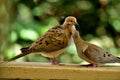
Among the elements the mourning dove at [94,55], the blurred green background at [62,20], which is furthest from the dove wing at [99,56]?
the blurred green background at [62,20]

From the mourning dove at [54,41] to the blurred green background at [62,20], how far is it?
14.7 inches

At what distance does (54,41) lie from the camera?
1.44 metres

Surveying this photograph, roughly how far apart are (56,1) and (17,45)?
0.20 m

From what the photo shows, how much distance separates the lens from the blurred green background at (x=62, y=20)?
6.05 ft

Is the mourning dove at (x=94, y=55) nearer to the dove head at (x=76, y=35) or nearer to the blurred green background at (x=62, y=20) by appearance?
the dove head at (x=76, y=35)

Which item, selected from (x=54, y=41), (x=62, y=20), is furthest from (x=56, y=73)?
(x=62, y=20)

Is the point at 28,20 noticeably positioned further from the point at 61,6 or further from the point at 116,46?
the point at 116,46

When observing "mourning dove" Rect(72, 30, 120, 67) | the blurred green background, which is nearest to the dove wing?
"mourning dove" Rect(72, 30, 120, 67)

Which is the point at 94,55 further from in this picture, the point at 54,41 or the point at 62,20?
the point at 62,20

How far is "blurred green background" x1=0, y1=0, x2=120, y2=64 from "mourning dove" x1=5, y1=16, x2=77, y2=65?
374 millimetres

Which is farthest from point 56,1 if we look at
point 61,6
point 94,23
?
point 94,23

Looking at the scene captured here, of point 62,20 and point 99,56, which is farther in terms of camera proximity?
point 62,20

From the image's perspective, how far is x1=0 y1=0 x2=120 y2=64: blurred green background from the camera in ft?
6.05

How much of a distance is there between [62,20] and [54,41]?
1.35 ft
